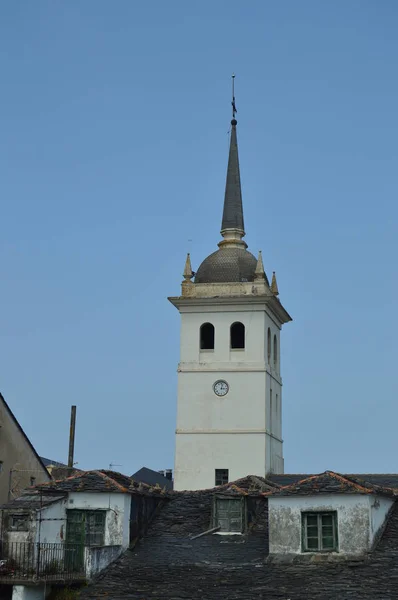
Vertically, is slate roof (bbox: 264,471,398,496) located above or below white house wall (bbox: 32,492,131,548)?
above

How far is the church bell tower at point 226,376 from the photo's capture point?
59938 millimetres

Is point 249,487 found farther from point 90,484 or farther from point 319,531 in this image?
point 90,484

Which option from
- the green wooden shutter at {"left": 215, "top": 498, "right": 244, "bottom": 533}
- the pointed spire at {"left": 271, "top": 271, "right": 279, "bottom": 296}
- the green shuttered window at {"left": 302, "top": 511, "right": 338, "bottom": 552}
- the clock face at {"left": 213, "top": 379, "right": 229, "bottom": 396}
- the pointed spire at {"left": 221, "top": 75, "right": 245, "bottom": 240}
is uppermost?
the pointed spire at {"left": 221, "top": 75, "right": 245, "bottom": 240}

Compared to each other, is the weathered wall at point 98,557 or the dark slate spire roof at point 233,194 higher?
the dark slate spire roof at point 233,194

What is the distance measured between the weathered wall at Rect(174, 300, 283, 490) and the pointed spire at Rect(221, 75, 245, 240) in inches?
227

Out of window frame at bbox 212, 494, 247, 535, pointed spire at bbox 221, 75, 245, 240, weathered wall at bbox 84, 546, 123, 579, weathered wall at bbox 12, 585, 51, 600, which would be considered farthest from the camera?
pointed spire at bbox 221, 75, 245, 240

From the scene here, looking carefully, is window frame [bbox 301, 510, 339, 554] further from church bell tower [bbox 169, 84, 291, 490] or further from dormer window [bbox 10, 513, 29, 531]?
church bell tower [bbox 169, 84, 291, 490]

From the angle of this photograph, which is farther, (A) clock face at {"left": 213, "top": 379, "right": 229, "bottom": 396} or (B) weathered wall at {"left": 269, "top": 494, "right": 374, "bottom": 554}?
(A) clock face at {"left": 213, "top": 379, "right": 229, "bottom": 396}

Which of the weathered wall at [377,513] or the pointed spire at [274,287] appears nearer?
the weathered wall at [377,513]

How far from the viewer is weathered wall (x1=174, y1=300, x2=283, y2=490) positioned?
A: 5988 cm

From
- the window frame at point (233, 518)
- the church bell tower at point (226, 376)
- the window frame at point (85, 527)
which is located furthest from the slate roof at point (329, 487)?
the church bell tower at point (226, 376)

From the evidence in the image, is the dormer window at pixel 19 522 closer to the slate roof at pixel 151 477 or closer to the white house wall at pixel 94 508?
the white house wall at pixel 94 508

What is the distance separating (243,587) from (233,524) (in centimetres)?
567

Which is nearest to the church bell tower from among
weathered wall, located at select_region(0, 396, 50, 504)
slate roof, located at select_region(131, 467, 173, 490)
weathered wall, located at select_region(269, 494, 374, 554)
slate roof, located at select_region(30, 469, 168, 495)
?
weathered wall, located at select_region(0, 396, 50, 504)
